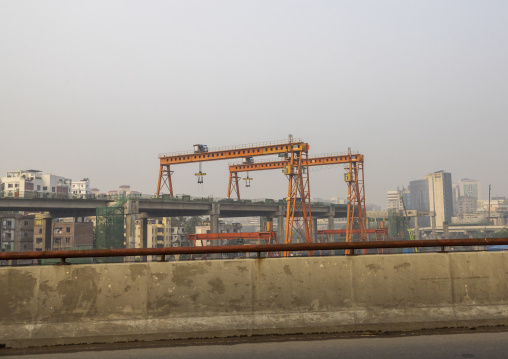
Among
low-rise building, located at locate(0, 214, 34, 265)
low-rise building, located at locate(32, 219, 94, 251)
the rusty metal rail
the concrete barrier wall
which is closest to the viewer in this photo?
the concrete barrier wall

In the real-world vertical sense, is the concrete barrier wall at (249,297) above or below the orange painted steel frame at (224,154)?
below

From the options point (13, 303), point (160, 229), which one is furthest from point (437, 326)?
point (160, 229)

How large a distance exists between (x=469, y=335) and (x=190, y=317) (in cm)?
419

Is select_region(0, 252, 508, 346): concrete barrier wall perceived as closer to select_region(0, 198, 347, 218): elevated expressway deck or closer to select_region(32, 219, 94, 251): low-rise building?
select_region(0, 198, 347, 218): elevated expressway deck

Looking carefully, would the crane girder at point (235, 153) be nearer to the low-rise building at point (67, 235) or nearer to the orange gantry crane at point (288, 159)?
the orange gantry crane at point (288, 159)

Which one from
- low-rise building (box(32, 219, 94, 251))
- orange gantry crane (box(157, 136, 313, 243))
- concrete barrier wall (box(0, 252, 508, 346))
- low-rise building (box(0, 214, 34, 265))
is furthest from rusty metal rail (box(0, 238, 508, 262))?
low-rise building (box(32, 219, 94, 251))

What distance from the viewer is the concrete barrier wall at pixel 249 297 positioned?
302 inches

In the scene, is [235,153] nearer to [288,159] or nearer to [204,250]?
[288,159]

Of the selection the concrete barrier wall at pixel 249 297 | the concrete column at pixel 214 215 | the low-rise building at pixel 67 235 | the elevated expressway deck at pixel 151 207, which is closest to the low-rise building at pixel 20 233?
the low-rise building at pixel 67 235

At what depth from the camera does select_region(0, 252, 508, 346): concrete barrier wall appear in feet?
25.2

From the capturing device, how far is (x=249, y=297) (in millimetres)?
7949

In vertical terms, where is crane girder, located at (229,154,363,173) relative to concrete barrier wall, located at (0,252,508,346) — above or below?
above

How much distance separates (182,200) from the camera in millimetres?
104062

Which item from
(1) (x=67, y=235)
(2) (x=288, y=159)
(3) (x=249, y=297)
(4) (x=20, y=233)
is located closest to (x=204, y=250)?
(3) (x=249, y=297)
